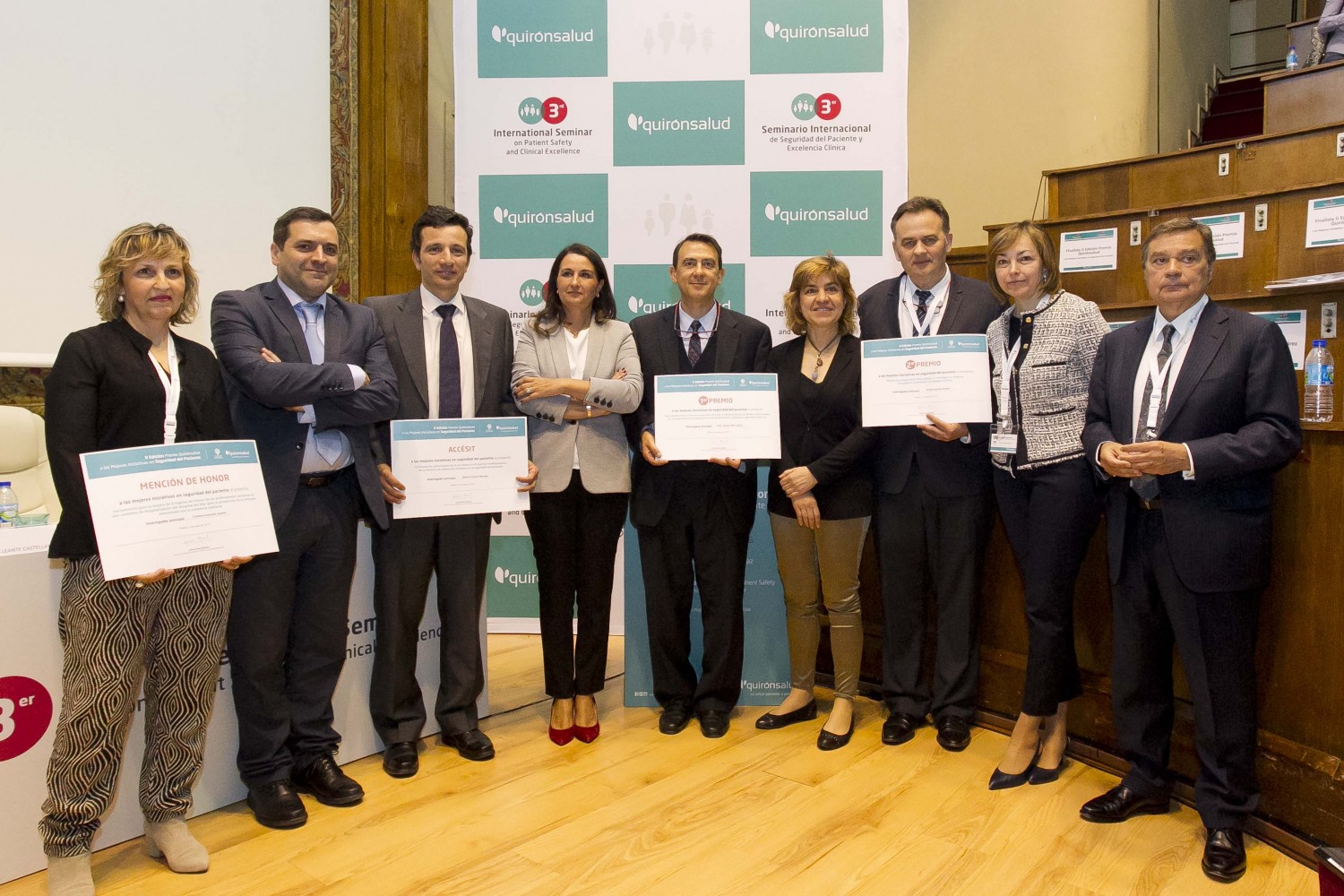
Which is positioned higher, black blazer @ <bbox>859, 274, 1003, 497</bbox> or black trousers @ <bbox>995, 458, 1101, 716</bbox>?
black blazer @ <bbox>859, 274, 1003, 497</bbox>

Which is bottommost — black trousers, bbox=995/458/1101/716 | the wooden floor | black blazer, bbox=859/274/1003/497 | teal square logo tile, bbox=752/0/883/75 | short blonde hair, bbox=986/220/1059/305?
the wooden floor

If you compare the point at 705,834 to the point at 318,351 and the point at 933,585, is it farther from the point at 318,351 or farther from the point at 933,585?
the point at 318,351

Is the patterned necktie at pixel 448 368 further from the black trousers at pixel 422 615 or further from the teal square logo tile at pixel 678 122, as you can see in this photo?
the teal square logo tile at pixel 678 122

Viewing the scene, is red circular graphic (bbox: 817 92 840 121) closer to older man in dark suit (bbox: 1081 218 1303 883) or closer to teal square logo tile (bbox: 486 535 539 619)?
older man in dark suit (bbox: 1081 218 1303 883)

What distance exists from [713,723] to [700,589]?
1.63 ft

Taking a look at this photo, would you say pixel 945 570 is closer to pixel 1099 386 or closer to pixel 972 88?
pixel 1099 386

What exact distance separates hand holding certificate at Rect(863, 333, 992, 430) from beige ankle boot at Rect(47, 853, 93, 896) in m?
2.49

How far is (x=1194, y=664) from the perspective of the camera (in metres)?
2.36

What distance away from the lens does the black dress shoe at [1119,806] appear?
2555mm

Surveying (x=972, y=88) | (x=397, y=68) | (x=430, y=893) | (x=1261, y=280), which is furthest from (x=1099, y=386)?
(x=972, y=88)

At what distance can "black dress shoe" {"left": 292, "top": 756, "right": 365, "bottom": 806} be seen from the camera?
269 centimetres

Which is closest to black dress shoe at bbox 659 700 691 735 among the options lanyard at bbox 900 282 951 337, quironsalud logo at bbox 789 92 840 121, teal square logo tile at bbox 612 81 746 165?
lanyard at bbox 900 282 951 337

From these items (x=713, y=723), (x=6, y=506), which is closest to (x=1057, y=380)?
(x=713, y=723)

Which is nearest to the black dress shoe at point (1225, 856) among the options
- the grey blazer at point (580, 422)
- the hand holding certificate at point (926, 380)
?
the hand holding certificate at point (926, 380)
